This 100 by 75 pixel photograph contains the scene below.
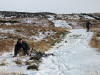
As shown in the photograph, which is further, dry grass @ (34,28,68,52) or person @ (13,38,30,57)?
dry grass @ (34,28,68,52)

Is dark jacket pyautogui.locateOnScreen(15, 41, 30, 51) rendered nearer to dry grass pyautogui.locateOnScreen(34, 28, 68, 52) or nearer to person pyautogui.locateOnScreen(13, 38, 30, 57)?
person pyautogui.locateOnScreen(13, 38, 30, 57)

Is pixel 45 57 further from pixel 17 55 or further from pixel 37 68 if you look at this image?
pixel 37 68

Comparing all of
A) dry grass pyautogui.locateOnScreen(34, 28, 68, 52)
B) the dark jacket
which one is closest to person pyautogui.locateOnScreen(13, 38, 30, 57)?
the dark jacket

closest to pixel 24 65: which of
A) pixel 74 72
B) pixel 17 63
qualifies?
pixel 17 63

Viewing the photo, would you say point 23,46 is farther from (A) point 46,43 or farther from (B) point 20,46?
(A) point 46,43

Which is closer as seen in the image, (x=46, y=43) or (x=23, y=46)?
(x=23, y=46)

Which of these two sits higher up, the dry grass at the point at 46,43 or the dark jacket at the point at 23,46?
the dark jacket at the point at 23,46

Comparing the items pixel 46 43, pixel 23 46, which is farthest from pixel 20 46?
pixel 46 43

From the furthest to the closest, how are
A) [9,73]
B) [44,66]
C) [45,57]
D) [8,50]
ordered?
[8,50]
[45,57]
[44,66]
[9,73]

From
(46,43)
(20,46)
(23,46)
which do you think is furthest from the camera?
(46,43)

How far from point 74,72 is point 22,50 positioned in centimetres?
600

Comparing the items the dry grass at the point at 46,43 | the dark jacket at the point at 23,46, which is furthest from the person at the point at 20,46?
the dry grass at the point at 46,43

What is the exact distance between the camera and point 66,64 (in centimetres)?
1213

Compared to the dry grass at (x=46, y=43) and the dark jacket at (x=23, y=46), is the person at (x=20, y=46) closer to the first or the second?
the dark jacket at (x=23, y=46)
